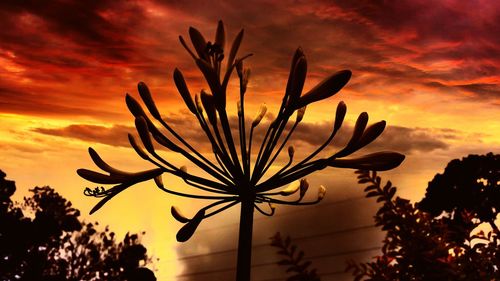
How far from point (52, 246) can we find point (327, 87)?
5.65m

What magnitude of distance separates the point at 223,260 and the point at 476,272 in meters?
7.32

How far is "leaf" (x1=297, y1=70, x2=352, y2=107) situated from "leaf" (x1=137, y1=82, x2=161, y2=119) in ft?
1.26

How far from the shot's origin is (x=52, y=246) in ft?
21.7

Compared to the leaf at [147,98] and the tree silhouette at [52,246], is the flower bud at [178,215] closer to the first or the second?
the leaf at [147,98]

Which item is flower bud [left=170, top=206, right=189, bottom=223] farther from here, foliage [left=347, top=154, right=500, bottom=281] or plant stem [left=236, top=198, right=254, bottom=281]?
foliage [left=347, top=154, right=500, bottom=281]

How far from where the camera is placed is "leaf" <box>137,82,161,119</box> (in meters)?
1.67

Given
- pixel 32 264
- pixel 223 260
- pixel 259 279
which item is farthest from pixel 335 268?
pixel 32 264

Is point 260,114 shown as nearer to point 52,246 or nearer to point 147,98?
point 147,98

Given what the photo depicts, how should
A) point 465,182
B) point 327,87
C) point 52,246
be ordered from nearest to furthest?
1. point 327,87
2. point 465,182
3. point 52,246

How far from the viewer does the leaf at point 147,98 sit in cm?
167

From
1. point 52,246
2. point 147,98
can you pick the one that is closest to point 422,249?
point 147,98

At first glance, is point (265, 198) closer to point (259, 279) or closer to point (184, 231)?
point (184, 231)

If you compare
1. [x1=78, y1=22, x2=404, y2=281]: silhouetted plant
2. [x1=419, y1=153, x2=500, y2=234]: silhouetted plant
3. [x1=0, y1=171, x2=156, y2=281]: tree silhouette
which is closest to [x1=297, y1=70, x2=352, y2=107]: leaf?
[x1=78, y1=22, x2=404, y2=281]: silhouetted plant

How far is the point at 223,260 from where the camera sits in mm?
9062
